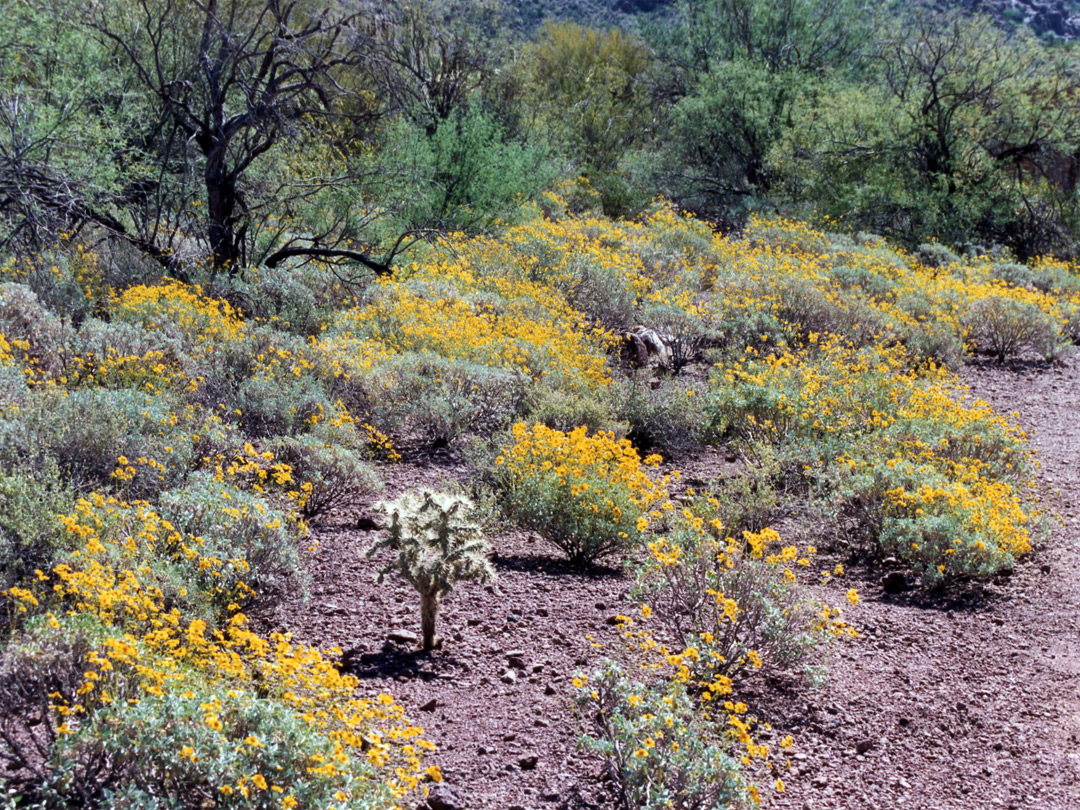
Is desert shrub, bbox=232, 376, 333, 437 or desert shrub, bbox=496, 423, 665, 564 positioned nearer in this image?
desert shrub, bbox=496, 423, 665, 564

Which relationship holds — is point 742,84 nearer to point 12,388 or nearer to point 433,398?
point 433,398

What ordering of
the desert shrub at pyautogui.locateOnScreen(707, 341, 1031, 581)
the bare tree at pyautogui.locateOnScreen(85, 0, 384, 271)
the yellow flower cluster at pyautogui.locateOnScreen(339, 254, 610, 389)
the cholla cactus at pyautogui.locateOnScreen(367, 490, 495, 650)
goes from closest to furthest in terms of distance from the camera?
1. the cholla cactus at pyautogui.locateOnScreen(367, 490, 495, 650)
2. the desert shrub at pyautogui.locateOnScreen(707, 341, 1031, 581)
3. the yellow flower cluster at pyautogui.locateOnScreen(339, 254, 610, 389)
4. the bare tree at pyautogui.locateOnScreen(85, 0, 384, 271)

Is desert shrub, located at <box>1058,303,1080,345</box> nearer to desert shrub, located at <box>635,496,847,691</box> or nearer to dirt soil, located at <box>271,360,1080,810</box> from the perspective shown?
dirt soil, located at <box>271,360,1080,810</box>

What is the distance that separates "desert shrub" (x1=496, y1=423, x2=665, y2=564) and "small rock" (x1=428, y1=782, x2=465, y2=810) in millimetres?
2050

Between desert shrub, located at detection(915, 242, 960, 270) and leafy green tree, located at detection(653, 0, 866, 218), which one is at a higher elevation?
leafy green tree, located at detection(653, 0, 866, 218)

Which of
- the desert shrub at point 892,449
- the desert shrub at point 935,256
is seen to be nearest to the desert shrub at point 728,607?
the desert shrub at point 892,449

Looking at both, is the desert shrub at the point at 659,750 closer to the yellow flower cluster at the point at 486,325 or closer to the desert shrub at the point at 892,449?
the desert shrub at the point at 892,449

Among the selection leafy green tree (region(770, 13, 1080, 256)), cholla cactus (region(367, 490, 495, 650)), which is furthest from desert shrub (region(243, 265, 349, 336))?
leafy green tree (region(770, 13, 1080, 256))

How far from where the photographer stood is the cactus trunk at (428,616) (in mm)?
4098

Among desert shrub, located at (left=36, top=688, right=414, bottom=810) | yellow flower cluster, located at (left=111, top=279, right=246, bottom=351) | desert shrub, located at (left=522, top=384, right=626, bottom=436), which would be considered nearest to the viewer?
desert shrub, located at (left=36, top=688, right=414, bottom=810)

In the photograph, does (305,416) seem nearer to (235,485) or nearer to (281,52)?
(235,485)

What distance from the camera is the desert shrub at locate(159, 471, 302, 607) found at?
4203 mm

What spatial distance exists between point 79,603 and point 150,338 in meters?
3.81

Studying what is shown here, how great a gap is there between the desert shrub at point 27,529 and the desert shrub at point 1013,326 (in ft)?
33.2
